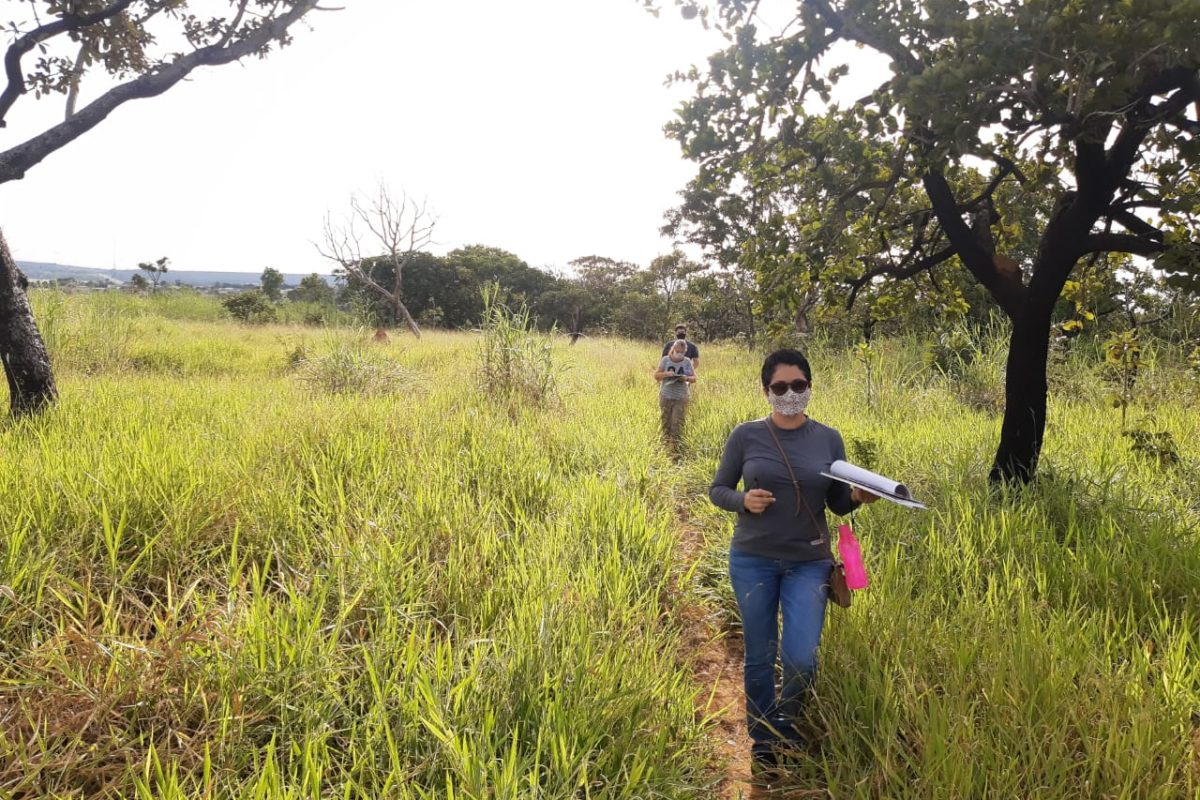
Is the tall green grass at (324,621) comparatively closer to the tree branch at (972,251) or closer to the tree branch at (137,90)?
the tree branch at (137,90)

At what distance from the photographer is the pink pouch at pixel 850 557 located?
215 centimetres

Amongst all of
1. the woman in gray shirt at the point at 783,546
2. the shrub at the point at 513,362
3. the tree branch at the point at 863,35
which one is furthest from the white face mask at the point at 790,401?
the shrub at the point at 513,362

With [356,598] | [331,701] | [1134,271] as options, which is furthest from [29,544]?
[1134,271]

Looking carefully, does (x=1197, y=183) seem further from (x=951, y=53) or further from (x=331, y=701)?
(x=331, y=701)

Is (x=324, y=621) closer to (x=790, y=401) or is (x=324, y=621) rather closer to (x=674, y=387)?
(x=790, y=401)

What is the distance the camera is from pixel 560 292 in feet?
130

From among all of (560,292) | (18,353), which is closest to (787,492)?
(18,353)

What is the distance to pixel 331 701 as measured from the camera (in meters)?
1.96

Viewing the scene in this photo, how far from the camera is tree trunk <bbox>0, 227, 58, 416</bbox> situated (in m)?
5.08

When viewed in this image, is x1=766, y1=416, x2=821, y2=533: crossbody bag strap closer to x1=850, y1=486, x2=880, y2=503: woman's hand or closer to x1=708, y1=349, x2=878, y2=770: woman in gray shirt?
x1=708, y1=349, x2=878, y2=770: woman in gray shirt

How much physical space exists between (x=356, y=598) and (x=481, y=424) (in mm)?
3530

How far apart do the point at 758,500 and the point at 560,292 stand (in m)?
38.6

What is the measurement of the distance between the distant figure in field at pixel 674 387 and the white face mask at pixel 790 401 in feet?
15.9

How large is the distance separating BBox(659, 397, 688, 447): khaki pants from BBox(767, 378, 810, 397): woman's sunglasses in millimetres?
5109
